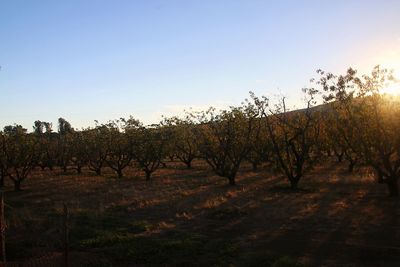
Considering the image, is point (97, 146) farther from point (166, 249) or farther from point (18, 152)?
point (166, 249)

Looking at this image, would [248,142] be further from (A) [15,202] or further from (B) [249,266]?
(B) [249,266]

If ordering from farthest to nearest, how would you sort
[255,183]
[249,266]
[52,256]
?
[255,183]
[52,256]
[249,266]

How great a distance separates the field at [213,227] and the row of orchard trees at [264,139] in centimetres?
317

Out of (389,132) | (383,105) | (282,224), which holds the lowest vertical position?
(282,224)

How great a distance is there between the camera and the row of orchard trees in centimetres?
2772

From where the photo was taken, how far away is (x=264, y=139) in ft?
164

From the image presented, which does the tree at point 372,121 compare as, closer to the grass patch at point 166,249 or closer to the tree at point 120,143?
the grass patch at point 166,249

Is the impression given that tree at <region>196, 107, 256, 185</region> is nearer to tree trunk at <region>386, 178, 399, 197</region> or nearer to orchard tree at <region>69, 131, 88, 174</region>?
tree trunk at <region>386, 178, 399, 197</region>

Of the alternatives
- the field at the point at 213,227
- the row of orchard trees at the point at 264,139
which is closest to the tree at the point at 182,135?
the row of orchard trees at the point at 264,139

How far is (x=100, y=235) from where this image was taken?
63.6ft

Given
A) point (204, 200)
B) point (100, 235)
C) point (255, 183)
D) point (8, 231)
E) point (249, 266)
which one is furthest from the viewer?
point (255, 183)

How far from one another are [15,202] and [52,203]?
2.93m

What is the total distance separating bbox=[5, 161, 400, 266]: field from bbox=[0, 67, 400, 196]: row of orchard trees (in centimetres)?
317

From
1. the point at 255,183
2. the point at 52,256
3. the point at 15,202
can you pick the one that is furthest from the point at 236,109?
the point at 52,256
